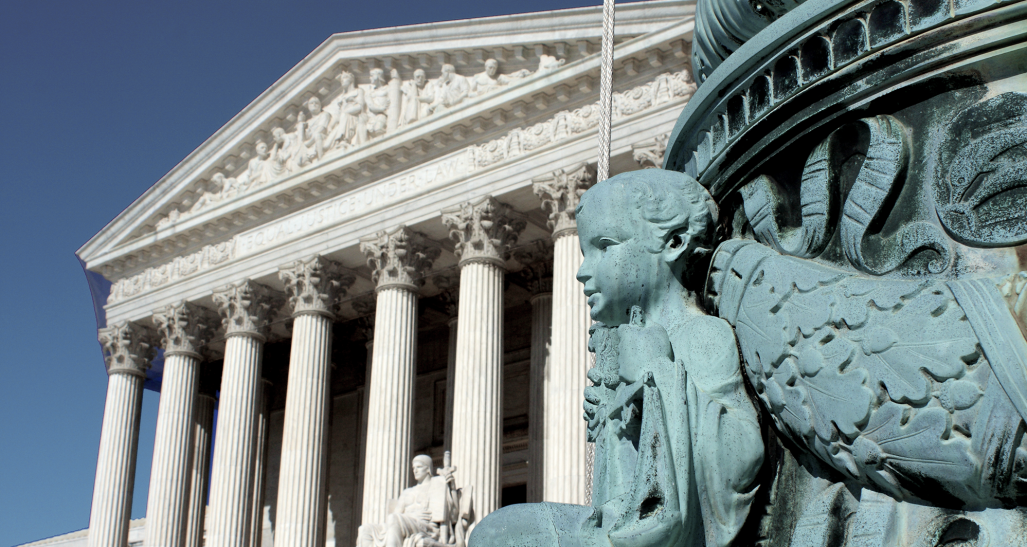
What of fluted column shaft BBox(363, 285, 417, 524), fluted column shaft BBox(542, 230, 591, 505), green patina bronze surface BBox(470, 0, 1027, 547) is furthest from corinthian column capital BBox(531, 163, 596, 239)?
green patina bronze surface BBox(470, 0, 1027, 547)

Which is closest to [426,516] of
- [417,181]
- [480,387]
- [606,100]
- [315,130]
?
[480,387]

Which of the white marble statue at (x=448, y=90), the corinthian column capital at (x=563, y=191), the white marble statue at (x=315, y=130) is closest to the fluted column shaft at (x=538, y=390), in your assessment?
the corinthian column capital at (x=563, y=191)

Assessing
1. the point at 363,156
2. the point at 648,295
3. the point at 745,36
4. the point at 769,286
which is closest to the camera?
the point at 769,286

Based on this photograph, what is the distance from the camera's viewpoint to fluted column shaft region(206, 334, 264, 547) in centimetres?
2202

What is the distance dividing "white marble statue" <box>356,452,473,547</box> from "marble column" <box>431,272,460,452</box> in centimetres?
649

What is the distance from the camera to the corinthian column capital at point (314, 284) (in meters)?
22.3

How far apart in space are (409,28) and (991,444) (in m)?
21.2

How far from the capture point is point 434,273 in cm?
2336

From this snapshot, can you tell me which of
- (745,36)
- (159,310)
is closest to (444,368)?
(159,310)

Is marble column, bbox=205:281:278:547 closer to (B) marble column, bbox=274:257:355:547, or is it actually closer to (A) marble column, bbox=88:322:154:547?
(B) marble column, bbox=274:257:355:547

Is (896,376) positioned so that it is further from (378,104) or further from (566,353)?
(378,104)

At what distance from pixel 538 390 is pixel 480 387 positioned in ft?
10.2

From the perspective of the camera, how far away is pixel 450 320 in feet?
80.8

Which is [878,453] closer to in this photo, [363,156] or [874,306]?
[874,306]
